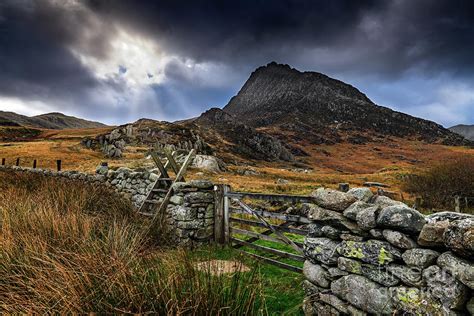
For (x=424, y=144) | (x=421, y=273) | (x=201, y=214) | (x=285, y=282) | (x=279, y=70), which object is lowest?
(x=285, y=282)

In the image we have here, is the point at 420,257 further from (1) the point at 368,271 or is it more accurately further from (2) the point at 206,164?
(2) the point at 206,164

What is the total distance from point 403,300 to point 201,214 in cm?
581

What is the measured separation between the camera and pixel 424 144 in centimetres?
9469

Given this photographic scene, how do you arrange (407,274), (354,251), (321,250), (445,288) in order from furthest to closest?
1. (321,250)
2. (354,251)
3. (407,274)
4. (445,288)

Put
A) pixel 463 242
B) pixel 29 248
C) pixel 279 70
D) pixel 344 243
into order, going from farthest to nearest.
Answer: pixel 279 70
pixel 344 243
pixel 29 248
pixel 463 242

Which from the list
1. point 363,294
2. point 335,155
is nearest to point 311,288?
point 363,294

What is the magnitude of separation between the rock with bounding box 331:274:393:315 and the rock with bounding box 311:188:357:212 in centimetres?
85

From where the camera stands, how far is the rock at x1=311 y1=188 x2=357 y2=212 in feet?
12.5

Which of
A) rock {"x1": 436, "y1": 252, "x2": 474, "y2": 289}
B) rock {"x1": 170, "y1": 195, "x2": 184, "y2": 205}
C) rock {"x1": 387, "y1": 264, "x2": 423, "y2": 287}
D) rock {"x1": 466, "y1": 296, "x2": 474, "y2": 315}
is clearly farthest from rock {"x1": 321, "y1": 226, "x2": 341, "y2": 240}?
rock {"x1": 170, "y1": 195, "x2": 184, "y2": 205}

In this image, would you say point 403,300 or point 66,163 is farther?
point 66,163

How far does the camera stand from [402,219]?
2.98 meters

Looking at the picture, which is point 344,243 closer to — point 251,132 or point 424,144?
point 251,132

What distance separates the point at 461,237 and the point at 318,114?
5323 inches

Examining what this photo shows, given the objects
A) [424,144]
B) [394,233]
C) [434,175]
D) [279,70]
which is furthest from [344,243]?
[279,70]
